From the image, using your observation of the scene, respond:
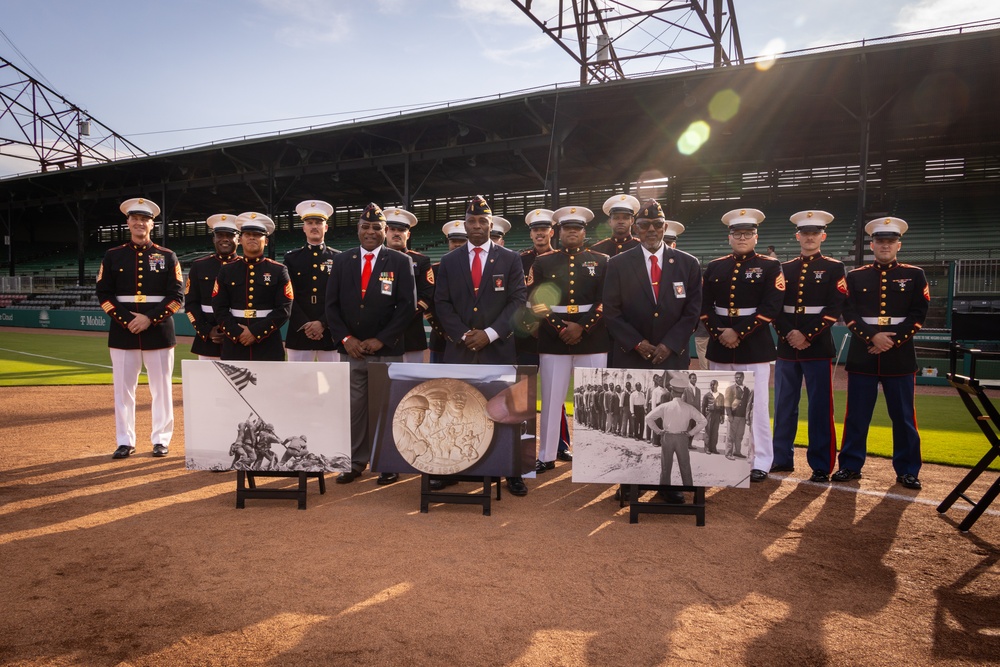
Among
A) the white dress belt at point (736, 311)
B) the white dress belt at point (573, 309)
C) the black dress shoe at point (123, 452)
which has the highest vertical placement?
the white dress belt at point (573, 309)

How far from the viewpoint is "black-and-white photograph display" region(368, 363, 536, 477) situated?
450 centimetres

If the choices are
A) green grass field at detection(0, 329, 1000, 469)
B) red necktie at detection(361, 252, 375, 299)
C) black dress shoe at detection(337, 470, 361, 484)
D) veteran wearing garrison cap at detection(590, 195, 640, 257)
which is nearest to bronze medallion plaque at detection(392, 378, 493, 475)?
black dress shoe at detection(337, 470, 361, 484)

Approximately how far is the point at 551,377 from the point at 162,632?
11.8 feet

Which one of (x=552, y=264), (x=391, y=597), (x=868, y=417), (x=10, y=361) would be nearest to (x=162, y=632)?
(x=391, y=597)

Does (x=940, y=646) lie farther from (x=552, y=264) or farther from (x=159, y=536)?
(x=159, y=536)

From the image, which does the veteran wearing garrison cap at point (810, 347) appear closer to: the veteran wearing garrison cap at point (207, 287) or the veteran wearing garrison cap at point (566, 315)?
the veteran wearing garrison cap at point (566, 315)

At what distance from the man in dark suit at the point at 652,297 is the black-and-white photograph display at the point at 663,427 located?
599mm

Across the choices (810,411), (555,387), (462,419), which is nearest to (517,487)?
(462,419)

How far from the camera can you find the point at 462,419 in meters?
4.52

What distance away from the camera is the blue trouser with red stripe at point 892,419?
17.0 ft

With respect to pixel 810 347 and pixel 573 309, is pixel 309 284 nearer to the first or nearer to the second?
pixel 573 309

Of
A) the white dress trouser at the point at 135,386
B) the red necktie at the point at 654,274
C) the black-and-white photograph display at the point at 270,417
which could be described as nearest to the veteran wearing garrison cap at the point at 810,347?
the red necktie at the point at 654,274

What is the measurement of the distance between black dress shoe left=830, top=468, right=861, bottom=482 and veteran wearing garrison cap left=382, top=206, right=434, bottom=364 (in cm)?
401

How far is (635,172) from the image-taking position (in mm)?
27359
